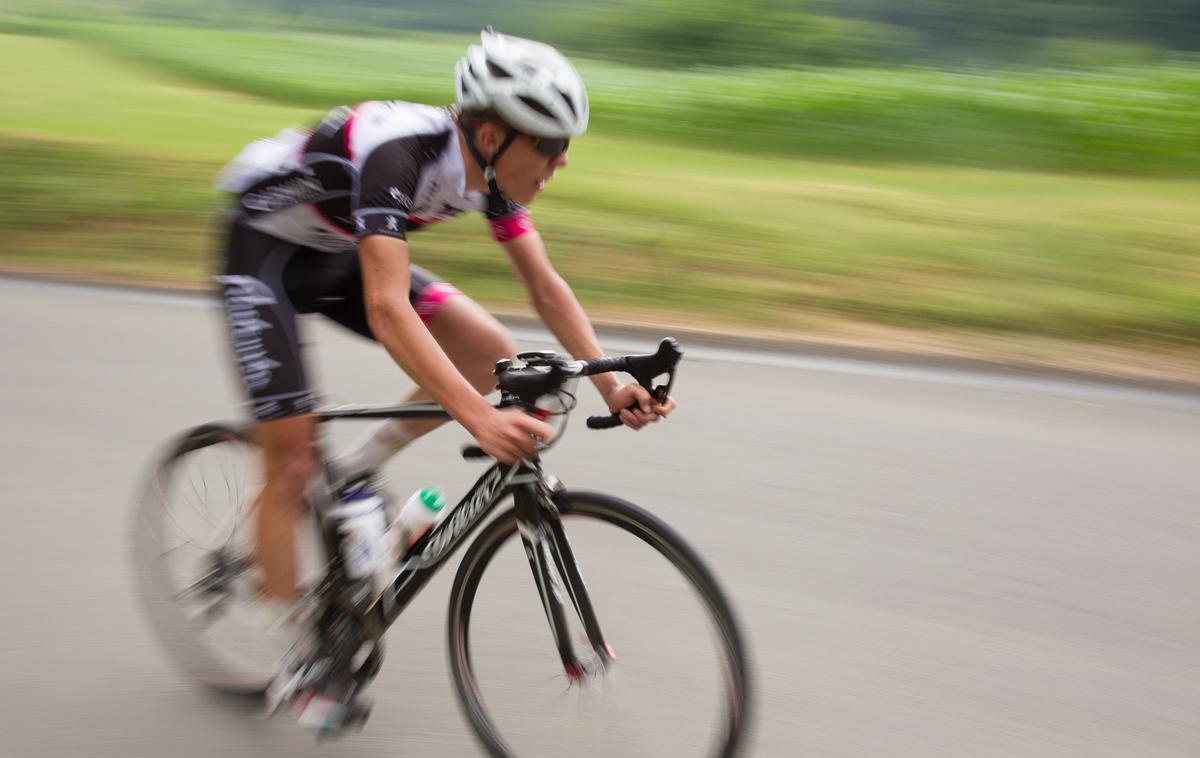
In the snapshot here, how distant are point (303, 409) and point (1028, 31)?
500 inches

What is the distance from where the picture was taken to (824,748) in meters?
3.14

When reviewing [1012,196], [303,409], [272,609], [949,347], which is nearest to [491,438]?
[303,409]

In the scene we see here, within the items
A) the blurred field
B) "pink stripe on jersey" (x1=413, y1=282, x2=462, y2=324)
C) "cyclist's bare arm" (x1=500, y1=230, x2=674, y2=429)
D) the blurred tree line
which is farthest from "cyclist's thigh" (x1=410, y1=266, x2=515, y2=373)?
the blurred tree line

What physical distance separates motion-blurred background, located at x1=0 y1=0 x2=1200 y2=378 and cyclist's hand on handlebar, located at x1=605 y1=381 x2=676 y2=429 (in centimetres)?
406

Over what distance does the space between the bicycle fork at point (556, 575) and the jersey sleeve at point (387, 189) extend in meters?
0.59

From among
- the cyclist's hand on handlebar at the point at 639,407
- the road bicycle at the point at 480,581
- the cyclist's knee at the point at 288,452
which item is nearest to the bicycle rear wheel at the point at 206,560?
the road bicycle at the point at 480,581

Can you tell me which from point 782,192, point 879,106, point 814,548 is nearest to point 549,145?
point 814,548

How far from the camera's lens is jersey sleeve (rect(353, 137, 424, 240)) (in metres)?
2.62

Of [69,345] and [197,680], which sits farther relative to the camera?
[69,345]

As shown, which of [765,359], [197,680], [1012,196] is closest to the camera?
[197,680]

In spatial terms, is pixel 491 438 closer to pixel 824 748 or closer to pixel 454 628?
pixel 454 628

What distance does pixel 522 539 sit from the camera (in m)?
2.76

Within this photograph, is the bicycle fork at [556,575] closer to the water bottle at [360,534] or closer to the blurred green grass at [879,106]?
the water bottle at [360,534]

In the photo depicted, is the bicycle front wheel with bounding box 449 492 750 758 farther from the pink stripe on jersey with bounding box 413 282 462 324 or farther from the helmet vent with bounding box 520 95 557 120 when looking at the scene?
the helmet vent with bounding box 520 95 557 120
